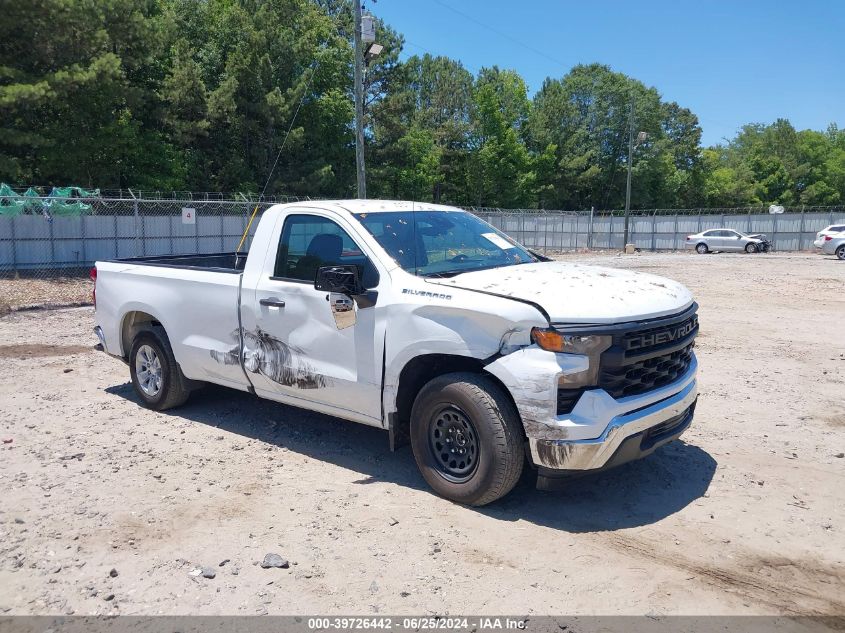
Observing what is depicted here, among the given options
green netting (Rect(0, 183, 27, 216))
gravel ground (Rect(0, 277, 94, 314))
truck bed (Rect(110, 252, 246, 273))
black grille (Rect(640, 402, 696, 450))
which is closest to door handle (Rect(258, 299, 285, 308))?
truck bed (Rect(110, 252, 246, 273))

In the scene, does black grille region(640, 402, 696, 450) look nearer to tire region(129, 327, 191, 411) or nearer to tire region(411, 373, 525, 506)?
tire region(411, 373, 525, 506)

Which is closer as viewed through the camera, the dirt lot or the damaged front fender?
the dirt lot

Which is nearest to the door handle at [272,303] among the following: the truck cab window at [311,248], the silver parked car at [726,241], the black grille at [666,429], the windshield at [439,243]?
the truck cab window at [311,248]

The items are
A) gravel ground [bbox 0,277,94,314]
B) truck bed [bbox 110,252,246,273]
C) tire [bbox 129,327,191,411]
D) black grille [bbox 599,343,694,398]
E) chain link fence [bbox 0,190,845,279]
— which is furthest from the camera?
chain link fence [bbox 0,190,845,279]

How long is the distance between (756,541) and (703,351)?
6.09 metres

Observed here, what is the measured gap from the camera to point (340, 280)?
468 cm

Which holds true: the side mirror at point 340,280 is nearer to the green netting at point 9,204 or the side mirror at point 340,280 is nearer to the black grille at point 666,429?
the black grille at point 666,429

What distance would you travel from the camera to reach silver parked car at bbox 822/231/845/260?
32.2m

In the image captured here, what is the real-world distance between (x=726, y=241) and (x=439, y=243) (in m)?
38.3

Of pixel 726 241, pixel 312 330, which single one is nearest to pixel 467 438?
pixel 312 330

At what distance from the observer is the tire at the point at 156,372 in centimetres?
659

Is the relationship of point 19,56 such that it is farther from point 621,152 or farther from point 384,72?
point 621,152

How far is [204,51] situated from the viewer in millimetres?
39625

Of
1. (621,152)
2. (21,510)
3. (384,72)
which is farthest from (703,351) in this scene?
(621,152)
